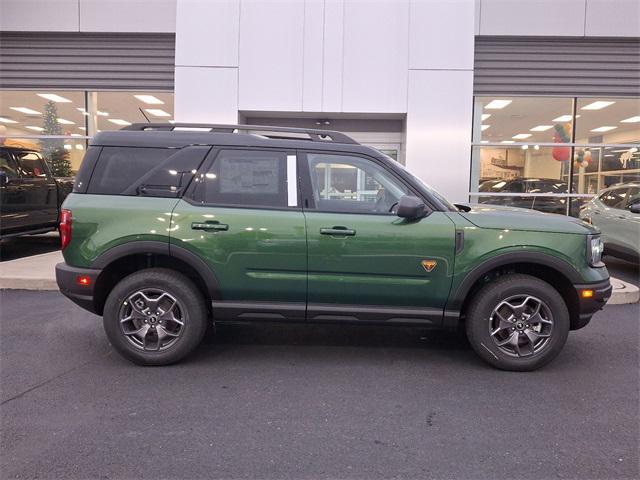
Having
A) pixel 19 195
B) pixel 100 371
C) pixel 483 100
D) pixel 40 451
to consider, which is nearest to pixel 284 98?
pixel 483 100

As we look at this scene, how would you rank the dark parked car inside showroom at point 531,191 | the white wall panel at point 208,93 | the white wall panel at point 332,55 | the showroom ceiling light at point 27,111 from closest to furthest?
the white wall panel at point 332,55 → the white wall panel at point 208,93 → the dark parked car inside showroom at point 531,191 → the showroom ceiling light at point 27,111

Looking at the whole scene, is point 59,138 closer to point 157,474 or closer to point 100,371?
point 100,371

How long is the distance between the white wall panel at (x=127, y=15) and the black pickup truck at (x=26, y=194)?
3.46 metres

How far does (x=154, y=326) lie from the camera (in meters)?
4.41

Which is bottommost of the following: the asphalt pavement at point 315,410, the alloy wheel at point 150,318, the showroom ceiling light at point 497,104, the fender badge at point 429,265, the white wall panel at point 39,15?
the asphalt pavement at point 315,410

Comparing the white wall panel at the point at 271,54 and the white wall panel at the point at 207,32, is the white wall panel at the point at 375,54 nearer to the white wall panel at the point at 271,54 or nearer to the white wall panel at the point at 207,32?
the white wall panel at the point at 271,54

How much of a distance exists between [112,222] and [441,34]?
836 cm

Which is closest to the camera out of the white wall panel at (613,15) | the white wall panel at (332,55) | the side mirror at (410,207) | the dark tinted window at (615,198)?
the side mirror at (410,207)

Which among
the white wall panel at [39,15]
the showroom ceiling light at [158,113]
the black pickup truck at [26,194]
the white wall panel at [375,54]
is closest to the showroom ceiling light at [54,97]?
the white wall panel at [39,15]

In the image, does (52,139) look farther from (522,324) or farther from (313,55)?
(522,324)

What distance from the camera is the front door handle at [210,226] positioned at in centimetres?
432

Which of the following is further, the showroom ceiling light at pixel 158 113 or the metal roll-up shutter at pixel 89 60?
the showroom ceiling light at pixel 158 113

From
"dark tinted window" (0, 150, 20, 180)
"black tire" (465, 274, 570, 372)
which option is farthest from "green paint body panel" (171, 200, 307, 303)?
"dark tinted window" (0, 150, 20, 180)

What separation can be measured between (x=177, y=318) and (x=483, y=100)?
9392mm
